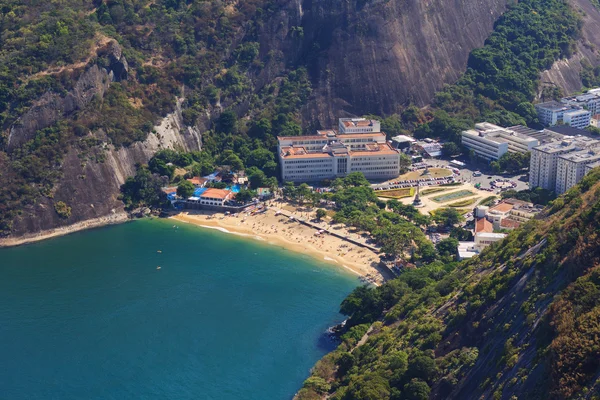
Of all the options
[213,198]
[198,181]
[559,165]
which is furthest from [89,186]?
[559,165]

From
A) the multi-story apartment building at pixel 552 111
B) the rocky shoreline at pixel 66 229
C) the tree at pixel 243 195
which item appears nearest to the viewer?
the rocky shoreline at pixel 66 229

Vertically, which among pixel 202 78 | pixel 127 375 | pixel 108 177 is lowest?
pixel 127 375

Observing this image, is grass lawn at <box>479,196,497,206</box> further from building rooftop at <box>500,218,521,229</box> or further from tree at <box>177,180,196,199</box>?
tree at <box>177,180,196,199</box>

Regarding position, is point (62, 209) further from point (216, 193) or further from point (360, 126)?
point (360, 126)

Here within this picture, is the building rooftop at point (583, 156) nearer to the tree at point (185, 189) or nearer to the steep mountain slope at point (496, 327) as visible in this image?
the steep mountain slope at point (496, 327)

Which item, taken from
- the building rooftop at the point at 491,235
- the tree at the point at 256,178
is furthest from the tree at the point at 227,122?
the building rooftop at the point at 491,235

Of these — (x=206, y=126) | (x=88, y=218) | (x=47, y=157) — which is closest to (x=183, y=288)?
(x=88, y=218)

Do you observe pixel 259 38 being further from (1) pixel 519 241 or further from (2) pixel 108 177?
(1) pixel 519 241
